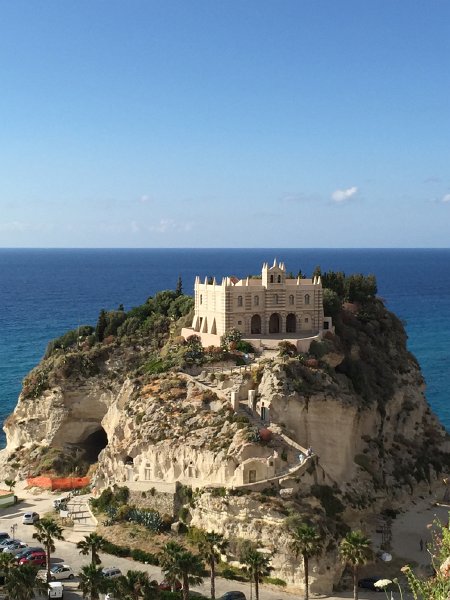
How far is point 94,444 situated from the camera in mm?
74062

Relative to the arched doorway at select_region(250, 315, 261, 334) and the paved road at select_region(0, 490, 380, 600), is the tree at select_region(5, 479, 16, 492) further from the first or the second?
the arched doorway at select_region(250, 315, 261, 334)

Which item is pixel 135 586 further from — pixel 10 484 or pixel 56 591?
pixel 10 484

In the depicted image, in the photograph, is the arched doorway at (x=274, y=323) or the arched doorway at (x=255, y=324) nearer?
the arched doorway at (x=255, y=324)

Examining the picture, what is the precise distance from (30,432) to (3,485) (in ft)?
22.2

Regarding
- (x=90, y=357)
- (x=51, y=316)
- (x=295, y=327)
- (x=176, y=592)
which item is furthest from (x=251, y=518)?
(x=51, y=316)

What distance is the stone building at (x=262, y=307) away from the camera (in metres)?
66.5

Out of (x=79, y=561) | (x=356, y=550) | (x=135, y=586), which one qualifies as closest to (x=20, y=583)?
(x=135, y=586)

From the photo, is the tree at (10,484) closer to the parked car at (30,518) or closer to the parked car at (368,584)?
the parked car at (30,518)

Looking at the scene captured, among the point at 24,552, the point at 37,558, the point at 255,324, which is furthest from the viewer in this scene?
the point at 255,324

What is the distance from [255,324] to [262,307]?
1.73 meters

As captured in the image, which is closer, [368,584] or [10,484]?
[368,584]

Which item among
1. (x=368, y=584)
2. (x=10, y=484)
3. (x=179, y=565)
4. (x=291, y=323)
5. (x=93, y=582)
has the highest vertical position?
(x=291, y=323)

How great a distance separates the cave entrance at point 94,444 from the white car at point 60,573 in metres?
25.3

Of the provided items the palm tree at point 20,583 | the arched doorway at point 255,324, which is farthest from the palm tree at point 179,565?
the arched doorway at point 255,324
